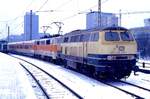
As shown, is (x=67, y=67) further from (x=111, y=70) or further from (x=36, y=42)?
(x=36, y=42)

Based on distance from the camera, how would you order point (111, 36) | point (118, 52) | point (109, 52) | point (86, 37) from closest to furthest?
point (109, 52), point (118, 52), point (111, 36), point (86, 37)

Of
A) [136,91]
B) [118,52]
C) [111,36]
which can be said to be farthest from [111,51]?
[136,91]

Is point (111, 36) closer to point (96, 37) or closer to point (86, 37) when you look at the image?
point (96, 37)

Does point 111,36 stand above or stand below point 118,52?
above

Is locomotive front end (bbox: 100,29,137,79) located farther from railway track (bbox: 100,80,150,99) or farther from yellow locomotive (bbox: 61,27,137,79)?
railway track (bbox: 100,80,150,99)

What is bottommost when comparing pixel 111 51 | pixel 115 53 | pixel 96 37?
pixel 115 53

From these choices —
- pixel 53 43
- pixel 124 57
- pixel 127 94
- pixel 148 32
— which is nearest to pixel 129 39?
pixel 124 57

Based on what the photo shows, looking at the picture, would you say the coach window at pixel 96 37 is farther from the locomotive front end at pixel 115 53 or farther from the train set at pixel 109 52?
the locomotive front end at pixel 115 53

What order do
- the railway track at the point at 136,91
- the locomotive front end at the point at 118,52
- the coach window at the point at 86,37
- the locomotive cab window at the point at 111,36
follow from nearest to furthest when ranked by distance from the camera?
1. the railway track at the point at 136,91
2. the locomotive front end at the point at 118,52
3. the locomotive cab window at the point at 111,36
4. the coach window at the point at 86,37

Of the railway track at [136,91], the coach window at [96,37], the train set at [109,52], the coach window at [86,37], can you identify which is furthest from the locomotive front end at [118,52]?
the coach window at [86,37]

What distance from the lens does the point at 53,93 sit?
1577 centimetres

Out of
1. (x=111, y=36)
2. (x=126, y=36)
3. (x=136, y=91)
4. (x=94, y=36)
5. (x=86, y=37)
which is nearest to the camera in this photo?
(x=136, y=91)

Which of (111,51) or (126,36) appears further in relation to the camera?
(126,36)

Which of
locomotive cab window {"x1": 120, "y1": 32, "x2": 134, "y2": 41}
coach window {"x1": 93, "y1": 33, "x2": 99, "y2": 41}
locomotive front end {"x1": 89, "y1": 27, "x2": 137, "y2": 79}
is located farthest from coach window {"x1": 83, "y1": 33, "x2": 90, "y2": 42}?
locomotive cab window {"x1": 120, "y1": 32, "x2": 134, "y2": 41}
